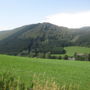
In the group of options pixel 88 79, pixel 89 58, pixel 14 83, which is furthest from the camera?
pixel 89 58

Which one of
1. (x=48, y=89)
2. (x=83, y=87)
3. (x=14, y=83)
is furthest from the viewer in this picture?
(x=83, y=87)

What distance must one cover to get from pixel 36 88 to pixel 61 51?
183m

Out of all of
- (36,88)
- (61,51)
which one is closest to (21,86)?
(36,88)

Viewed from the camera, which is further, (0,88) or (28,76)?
(28,76)

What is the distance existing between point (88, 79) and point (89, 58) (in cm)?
10352

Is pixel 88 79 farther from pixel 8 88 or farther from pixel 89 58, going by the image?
pixel 89 58

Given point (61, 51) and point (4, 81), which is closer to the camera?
point (4, 81)

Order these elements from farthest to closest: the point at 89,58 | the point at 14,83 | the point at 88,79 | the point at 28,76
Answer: the point at 89,58, the point at 88,79, the point at 28,76, the point at 14,83

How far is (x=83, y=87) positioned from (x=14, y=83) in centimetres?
692

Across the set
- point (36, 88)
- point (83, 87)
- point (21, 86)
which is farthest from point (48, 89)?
point (83, 87)

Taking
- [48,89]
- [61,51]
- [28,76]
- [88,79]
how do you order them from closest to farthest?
1. [48,89]
2. [28,76]
3. [88,79]
4. [61,51]

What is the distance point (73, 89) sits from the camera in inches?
686

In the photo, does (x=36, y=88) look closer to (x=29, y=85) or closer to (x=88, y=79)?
(x=29, y=85)

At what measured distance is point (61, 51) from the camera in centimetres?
19750
